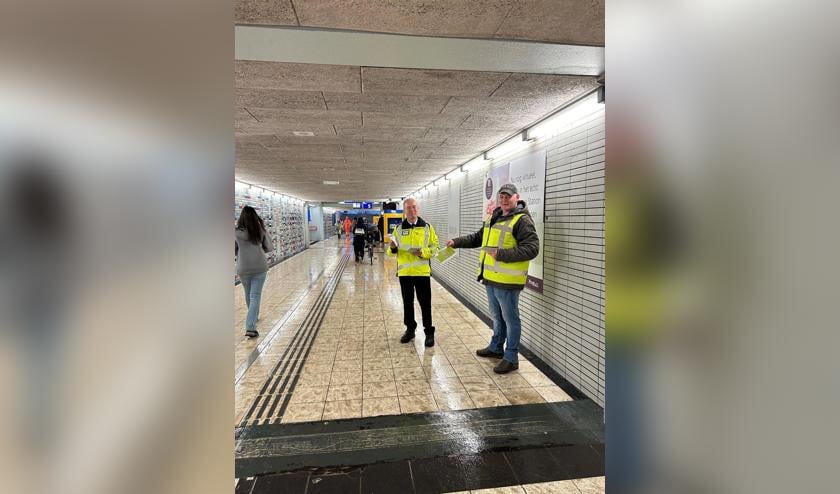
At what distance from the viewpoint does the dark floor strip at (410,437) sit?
240 cm

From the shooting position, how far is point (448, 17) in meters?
1.92

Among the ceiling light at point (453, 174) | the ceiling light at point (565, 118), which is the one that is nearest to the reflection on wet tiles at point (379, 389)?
the ceiling light at point (565, 118)

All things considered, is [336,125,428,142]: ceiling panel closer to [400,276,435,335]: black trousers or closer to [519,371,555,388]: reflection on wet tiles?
[400,276,435,335]: black trousers

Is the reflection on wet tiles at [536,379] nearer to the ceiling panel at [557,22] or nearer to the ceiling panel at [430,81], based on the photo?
the ceiling panel at [430,81]

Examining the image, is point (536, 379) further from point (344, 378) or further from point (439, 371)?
point (344, 378)

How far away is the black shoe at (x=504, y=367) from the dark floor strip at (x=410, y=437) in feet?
2.17

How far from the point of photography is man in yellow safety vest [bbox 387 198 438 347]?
453 cm

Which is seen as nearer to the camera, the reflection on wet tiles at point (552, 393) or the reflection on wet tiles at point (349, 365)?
the reflection on wet tiles at point (552, 393)

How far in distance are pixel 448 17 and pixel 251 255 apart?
3.84 meters

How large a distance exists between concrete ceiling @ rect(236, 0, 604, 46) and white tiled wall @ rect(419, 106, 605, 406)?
122cm

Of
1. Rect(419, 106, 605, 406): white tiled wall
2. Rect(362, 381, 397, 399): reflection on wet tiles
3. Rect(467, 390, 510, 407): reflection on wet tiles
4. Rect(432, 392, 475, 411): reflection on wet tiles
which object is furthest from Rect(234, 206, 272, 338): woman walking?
Rect(419, 106, 605, 406): white tiled wall
